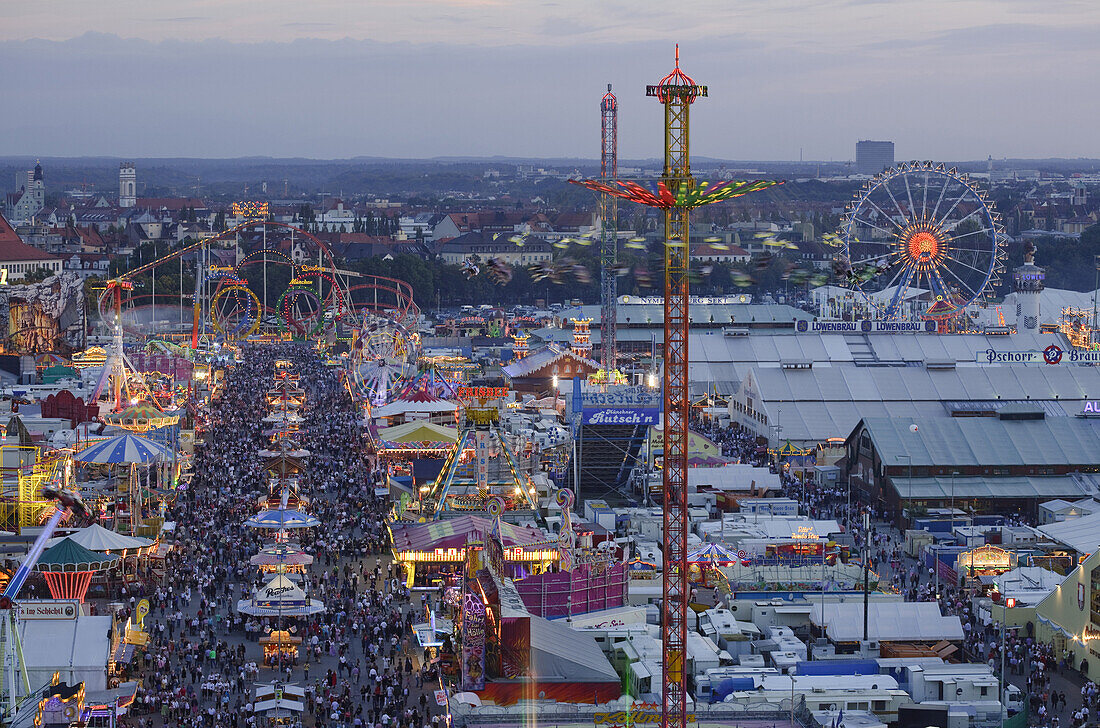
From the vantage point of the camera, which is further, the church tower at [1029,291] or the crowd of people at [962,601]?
the church tower at [1029,291]

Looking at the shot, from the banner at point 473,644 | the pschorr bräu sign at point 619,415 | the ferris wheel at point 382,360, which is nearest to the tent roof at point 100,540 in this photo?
the banner at point 473,644

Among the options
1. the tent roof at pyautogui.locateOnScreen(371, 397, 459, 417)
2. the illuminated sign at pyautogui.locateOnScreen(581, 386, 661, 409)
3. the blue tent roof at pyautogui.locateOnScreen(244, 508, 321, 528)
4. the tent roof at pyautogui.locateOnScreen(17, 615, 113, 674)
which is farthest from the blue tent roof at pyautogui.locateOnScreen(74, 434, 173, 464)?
the tent roof at pyautogui.locateOnScreen(17, 615, 113, 674)

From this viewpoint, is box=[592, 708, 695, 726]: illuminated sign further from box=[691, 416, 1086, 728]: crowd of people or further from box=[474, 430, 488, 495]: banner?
box=[474, 430, 488, 495]: banner

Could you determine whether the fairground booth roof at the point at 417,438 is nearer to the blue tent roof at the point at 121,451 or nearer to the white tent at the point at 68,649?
the blue tent roof at the point at 121,451

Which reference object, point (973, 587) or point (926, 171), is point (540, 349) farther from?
point (973, 587)

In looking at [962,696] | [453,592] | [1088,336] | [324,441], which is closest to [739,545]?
[453,592]

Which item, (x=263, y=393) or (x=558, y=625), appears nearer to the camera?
(x=558, y=625)
